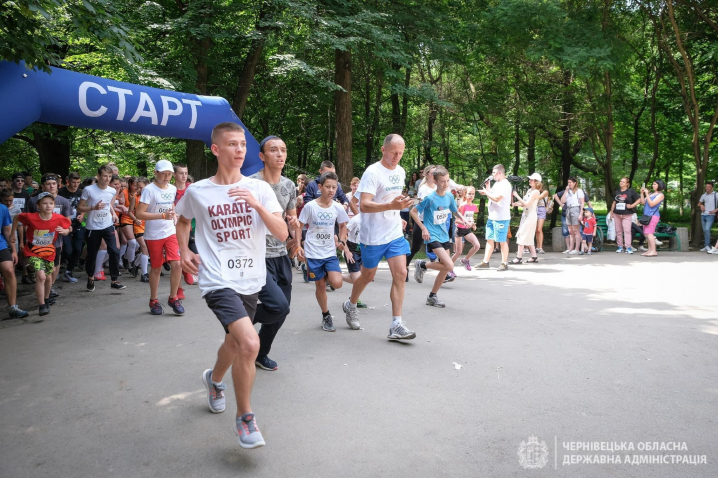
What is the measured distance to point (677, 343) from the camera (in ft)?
19.9

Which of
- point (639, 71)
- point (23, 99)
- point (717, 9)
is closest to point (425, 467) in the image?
point (23, 99)

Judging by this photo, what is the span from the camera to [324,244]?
22.7 ft

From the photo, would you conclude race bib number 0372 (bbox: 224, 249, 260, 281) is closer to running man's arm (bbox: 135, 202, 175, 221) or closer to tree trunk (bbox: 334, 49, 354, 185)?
running man's arm (bbox: 135, 202, 175, 221)

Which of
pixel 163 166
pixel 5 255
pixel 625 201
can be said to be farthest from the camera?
pixel 625 201

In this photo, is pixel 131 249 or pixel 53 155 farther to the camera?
pixel 53 155

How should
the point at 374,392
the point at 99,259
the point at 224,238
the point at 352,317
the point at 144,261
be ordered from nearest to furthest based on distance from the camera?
1. the point at 224,238
2. the point at 374,392
3. the point at 352,317
4. the point at 99,259
5. the point at 144,261

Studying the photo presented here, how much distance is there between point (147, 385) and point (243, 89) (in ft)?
43.0

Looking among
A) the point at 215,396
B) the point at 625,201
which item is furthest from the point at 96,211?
the point at 625,201

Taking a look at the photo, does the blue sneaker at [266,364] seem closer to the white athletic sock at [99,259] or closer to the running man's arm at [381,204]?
the running man's arm at [381,204]

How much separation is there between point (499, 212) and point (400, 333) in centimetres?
700

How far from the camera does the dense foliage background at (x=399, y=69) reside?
13422mm
